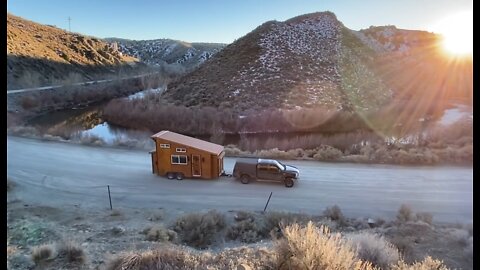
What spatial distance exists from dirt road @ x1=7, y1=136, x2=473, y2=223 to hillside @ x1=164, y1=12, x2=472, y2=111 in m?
2.05

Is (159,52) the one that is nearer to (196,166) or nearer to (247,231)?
(196,166)

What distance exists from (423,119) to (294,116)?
15.3 ft

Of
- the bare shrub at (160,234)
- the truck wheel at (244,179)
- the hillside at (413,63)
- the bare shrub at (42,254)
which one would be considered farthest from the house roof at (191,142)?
the hillside at (413,63)

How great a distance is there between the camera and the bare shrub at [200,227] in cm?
540

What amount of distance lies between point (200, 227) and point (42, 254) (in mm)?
2340

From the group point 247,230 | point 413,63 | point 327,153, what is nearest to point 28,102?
point 247,230

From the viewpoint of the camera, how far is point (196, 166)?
666 cm

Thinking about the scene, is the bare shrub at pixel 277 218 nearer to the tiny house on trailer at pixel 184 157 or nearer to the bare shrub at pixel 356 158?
the tiny house on trailer at pixel 184 157

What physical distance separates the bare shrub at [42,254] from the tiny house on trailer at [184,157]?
2791mm

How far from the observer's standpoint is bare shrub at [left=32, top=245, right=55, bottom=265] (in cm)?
379

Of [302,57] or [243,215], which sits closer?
[243,215]

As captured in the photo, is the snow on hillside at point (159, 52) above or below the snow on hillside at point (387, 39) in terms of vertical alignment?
below

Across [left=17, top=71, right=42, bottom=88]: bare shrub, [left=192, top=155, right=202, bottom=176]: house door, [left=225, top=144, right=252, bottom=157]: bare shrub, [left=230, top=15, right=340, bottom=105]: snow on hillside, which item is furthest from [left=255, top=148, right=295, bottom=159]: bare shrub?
[left=17, top=71, right=42, bottom=88]: bare shrub

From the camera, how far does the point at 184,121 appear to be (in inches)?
312
